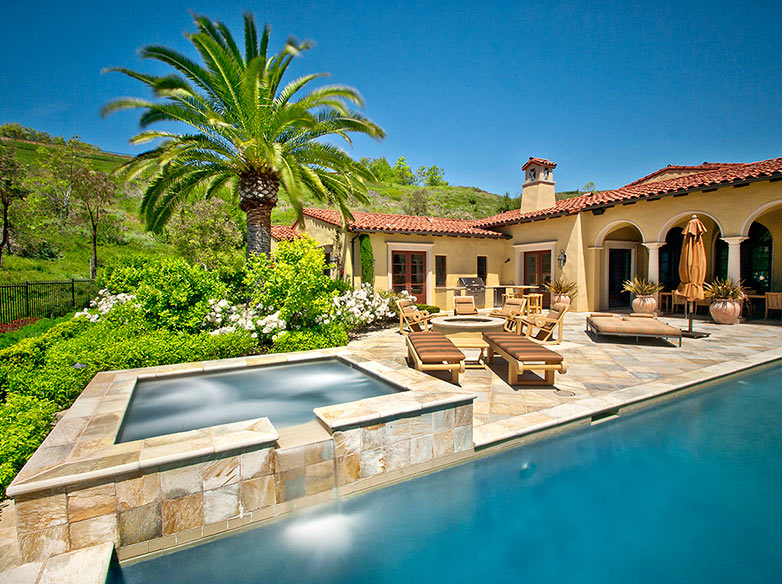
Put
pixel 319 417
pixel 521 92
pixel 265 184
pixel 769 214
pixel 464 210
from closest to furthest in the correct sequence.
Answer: pixel 319 417 → pixel 265 184 → pixel 769 214 → pixel 521 92 → pixel 464 210

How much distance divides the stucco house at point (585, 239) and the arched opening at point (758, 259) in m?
0.04

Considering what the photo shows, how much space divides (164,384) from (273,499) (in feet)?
10.9

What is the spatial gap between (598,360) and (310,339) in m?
5.55

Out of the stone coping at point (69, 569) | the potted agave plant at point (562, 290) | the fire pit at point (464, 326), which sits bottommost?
the stone coping at point (69, 569)

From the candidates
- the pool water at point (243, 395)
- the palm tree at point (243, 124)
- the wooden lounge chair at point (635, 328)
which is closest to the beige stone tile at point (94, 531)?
the pool water at point (243, 395)

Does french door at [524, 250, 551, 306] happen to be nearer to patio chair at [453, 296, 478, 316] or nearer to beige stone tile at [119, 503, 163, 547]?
patio chair at [453, 296, 478, 316]

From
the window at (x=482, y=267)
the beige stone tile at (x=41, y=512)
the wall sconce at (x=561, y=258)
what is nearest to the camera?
the beige stone tile at (x=41, y=512)

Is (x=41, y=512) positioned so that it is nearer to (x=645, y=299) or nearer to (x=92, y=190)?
(x=645, y=299)

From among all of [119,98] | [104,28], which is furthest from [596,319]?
[104,28]

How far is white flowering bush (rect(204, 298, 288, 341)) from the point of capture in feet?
25.8

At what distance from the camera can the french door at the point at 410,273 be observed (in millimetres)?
15391

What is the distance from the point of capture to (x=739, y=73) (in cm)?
1447

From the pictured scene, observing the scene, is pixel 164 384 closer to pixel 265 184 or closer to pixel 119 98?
pixel 265 184

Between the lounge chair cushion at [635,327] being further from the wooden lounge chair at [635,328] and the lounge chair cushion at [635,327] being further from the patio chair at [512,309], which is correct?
the patio chair at [512,309]
